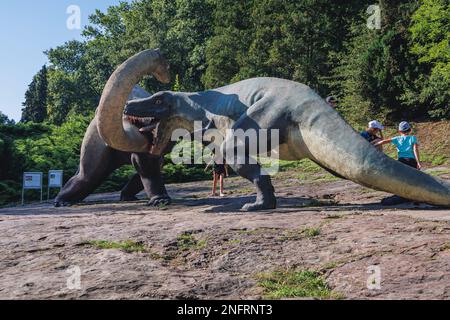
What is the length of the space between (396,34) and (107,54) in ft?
85.4

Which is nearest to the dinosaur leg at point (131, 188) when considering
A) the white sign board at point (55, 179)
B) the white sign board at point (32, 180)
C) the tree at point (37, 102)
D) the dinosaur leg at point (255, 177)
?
the white sign board at point (55, 179)

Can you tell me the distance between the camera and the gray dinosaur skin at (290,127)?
22.0 ft

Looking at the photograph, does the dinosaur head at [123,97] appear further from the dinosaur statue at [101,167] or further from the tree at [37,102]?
the tree at [37,102]

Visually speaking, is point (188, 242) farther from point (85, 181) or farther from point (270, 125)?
point (85, 181)

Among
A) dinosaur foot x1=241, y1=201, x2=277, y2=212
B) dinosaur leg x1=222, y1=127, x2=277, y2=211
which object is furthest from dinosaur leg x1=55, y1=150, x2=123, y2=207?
dinosaur foot x1=241, y1=201, x2=277, y2=212

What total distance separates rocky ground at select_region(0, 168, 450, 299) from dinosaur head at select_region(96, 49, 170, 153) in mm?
1849

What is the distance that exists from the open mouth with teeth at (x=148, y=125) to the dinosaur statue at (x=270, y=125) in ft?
0.08

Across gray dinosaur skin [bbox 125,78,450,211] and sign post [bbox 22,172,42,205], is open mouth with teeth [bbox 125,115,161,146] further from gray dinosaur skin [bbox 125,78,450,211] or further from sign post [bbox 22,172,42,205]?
sign post [bbox 22,172,42,205]

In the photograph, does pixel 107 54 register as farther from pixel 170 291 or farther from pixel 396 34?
pixel 170 291

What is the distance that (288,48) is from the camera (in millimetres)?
29766

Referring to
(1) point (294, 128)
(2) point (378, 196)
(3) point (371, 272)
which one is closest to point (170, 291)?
(3) point (371, 272)

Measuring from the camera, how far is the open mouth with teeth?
9269 millimetres

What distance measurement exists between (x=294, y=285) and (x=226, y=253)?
1.03 metres

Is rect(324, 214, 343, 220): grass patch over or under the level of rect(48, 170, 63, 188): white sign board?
under
